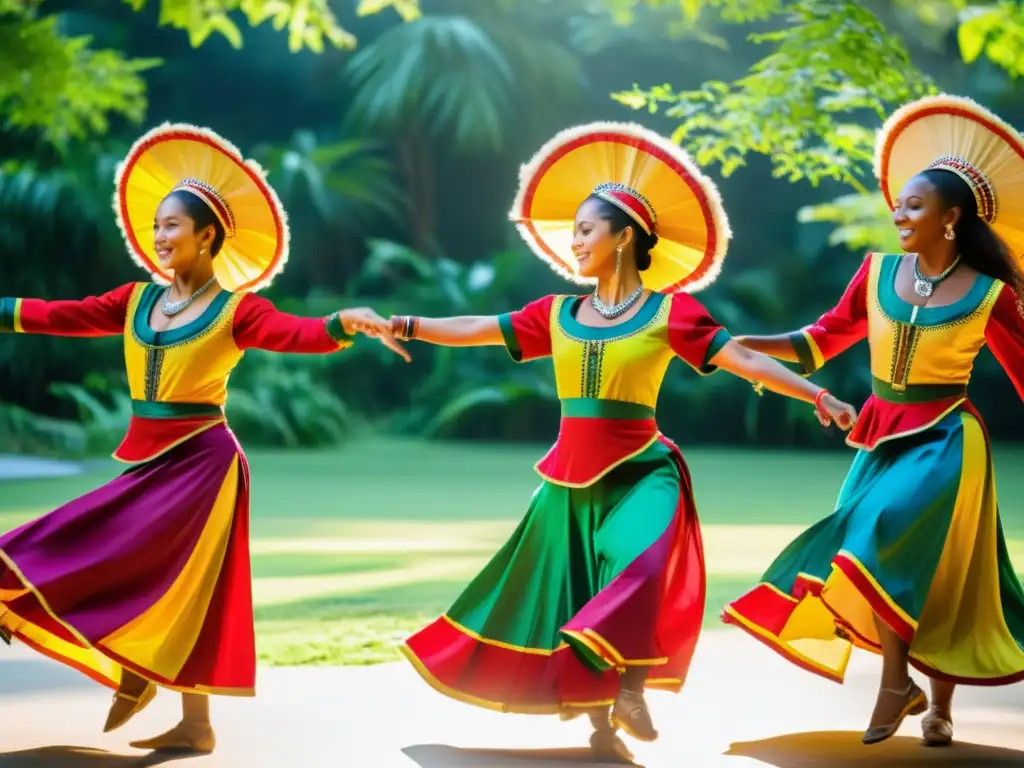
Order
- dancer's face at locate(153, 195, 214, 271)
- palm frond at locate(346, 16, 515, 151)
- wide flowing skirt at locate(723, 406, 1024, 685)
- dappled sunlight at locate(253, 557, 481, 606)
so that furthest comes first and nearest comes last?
palm frond at locate(346, 16, 515, 151) → dappled sunlight at locate(253, 557, 481, 606) → dancer's face at locate(153, 195, 214, 271) → wide flowing skirt at locate(723, 406, 1024, 685)

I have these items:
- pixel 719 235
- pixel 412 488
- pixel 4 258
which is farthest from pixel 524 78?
pixel 719 235

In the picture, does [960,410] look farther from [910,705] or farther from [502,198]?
[502,198]

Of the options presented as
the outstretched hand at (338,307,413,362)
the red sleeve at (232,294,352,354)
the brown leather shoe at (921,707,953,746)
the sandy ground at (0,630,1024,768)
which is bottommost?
the sandy ground at (0,630,1024,768)

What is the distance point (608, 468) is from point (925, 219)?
45.1 inches

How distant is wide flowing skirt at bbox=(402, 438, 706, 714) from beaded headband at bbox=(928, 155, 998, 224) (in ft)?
3.68

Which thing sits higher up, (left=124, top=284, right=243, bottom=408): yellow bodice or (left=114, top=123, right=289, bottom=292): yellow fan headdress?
(left=114, top=123, right=289, bottom=292): yellow fan headdress

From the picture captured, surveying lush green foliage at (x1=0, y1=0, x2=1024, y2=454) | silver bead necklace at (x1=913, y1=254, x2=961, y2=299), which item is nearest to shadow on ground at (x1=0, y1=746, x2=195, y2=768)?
silver bead necklace at (x1=913, y1=254, x2=961, y2=299)

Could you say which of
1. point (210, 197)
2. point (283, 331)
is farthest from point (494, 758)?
point (210, 197)

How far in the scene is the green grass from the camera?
6.19 meters

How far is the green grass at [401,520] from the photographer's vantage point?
6188mm

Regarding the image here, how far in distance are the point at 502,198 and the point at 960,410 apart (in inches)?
659

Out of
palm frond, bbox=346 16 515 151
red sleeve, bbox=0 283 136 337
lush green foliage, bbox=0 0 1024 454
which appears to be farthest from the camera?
palm frond, bbox=346 16 515 151

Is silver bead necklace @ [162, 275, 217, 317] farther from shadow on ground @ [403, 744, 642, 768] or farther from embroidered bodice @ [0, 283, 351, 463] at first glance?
shadow on ground @ [403, 744, 642, 768]

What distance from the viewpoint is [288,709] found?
4.34 m
